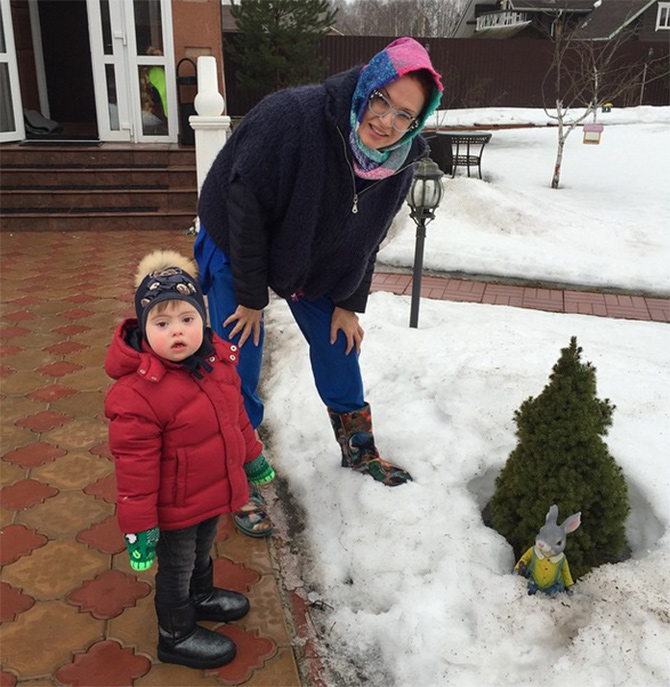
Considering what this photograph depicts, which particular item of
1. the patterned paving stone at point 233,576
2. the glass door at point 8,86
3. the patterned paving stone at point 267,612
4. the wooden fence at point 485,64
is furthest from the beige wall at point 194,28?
the wooden fence at point 485,64

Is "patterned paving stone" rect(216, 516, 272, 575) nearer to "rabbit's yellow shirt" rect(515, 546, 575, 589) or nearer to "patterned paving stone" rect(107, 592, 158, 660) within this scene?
"patterned paving stone" rect(107, 592, 158, 660)

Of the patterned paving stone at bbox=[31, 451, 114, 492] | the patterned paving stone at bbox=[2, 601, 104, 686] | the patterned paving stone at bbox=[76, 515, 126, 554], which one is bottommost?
the patterned paving stone at bbox=[2, 601, 104, 686]

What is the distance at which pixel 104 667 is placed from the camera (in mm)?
2012

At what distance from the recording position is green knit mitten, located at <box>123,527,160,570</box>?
1.77 m

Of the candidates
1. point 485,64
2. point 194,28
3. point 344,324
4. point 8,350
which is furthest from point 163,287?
point 485,64

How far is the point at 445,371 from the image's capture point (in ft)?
11.5

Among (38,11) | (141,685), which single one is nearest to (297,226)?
(141,685)

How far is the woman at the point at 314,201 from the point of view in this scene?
2.07 m

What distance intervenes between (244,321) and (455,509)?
105 centimetres

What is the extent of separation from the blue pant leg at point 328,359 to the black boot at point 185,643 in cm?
103

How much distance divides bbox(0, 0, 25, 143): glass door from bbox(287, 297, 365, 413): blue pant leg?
760cm

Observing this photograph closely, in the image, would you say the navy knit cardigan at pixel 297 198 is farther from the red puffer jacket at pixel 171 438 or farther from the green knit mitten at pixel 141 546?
the green knit mitten at pixel 141 546

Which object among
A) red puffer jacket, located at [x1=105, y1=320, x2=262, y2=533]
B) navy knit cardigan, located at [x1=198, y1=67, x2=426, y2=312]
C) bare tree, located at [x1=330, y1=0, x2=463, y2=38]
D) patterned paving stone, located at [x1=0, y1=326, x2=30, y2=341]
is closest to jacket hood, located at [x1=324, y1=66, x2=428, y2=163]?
navy knit cardigan, located at [x1=198, y1=67, x2=426, y2=312]

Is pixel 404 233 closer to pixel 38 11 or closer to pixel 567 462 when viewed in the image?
pixel 567 462
